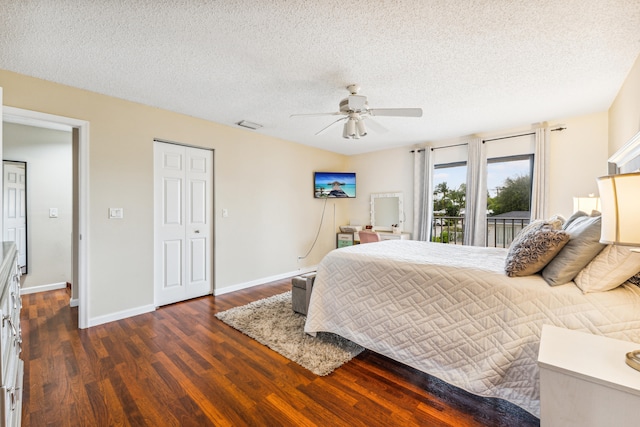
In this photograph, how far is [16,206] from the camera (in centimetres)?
388

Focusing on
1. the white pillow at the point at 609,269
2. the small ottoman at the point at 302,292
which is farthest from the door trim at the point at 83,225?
the white pillow at the point at 609,269

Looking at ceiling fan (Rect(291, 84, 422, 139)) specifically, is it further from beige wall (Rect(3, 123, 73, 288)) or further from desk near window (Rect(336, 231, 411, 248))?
beige wall (Rect(3, 123, 73, 288))

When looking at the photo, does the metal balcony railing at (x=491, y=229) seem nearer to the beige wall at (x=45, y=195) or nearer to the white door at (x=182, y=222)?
the white door at (x=182, y=222)

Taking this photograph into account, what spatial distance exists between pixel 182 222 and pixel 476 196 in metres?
4.24

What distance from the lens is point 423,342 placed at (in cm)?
186

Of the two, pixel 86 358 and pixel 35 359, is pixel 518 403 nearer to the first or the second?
pixel 86 358

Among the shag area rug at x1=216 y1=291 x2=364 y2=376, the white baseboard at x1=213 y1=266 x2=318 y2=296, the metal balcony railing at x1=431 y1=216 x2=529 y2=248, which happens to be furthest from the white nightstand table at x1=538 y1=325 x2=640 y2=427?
the white baseboard at x1=213 y1=266 x2=318 y2=296

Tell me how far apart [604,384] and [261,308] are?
2.87 metres

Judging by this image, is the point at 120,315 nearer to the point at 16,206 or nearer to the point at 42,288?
the point at 42,288

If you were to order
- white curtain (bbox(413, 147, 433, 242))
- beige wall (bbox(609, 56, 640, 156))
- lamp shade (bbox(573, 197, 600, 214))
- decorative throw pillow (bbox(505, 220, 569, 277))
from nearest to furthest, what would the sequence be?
decorative throw pillow (bbox(505, 220, 569, 277)) → beige wall (bbox(609, 56, 640, 156)) → lamp shade (bbox(573, 197, 600, 214)) → white curtain (bbox(413, 147, 433, 242))

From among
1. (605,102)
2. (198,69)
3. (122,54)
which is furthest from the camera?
(605,102)

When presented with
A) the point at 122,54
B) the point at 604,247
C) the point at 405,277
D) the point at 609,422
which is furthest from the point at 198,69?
the point at 609,422

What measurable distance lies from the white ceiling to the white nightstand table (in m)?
1.85

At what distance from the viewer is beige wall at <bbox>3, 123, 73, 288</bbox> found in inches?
153
